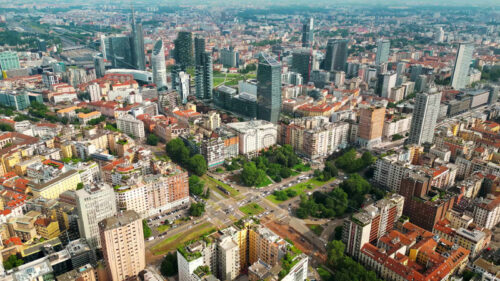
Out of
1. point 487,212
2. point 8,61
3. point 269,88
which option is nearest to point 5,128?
point 269,88

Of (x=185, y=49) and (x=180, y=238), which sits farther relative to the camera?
(x=185, y=49)

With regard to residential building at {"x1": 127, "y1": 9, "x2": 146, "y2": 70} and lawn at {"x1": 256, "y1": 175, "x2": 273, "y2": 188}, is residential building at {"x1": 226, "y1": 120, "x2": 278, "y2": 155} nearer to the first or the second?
lawn at {"x1": 256, "y1": 175, "x2": 273, "y2": 188}

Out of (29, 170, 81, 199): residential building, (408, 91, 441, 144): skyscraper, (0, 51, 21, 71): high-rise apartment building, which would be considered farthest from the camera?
(0, 51, 21, 71): high-rise apartment building

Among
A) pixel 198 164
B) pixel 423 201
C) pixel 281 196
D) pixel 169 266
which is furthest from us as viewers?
pixel 198 164

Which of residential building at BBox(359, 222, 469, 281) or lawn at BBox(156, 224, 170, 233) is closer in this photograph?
residential building at BBox(359, 222, 469, 281)

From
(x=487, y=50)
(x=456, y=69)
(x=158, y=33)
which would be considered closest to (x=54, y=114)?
(x=456, y=69)

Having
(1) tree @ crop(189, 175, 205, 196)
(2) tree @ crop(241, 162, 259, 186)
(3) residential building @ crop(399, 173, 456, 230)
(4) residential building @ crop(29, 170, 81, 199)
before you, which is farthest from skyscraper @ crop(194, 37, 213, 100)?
(3) residential building @ crop(399, 173, 456, 230)

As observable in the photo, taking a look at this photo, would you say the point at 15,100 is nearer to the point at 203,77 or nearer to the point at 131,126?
the point at 131,126
